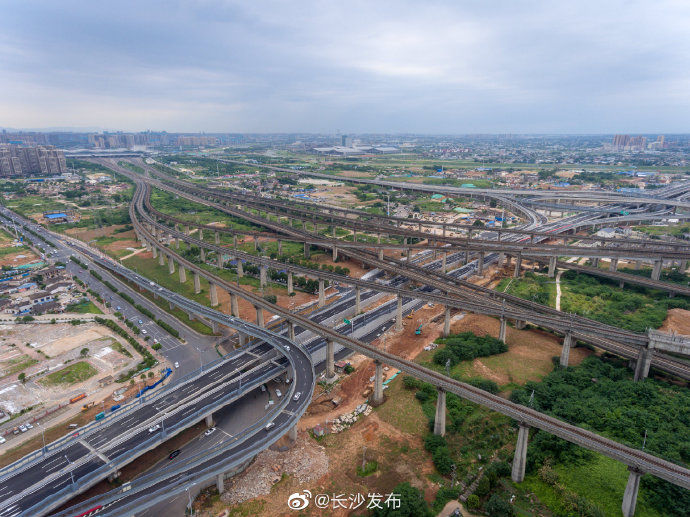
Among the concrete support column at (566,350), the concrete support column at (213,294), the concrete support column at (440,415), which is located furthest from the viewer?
the concrete support column at (213,294)

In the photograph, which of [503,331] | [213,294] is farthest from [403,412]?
[213,294]

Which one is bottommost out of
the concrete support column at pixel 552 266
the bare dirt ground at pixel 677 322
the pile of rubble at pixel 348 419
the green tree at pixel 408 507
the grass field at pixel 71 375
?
the pile of rubble at pixel 348 419

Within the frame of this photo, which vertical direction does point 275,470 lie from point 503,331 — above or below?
below

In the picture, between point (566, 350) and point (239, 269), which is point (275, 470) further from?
point (239, 269)

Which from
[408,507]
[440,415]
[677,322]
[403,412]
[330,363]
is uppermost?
[677,322]

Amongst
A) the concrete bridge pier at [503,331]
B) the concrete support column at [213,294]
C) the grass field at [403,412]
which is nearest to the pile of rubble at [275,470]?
the grass field at [403,412]

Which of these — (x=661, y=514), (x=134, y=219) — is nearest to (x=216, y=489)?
(x=661, y=514)

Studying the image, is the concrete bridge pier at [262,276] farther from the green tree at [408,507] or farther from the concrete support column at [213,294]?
the green tree at [408,507]
